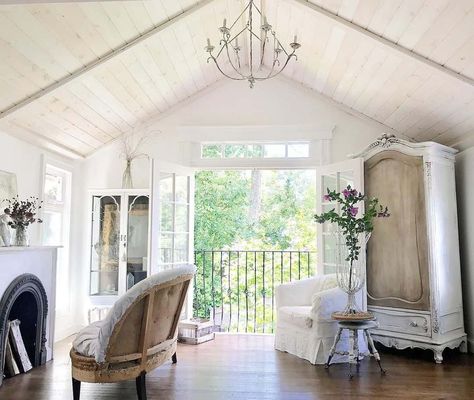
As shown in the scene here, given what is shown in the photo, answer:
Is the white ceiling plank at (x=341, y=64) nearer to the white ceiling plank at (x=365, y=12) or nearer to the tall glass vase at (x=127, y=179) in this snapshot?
the white ceiling plank at (x=365, y=12)

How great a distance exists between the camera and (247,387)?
10.6 feet

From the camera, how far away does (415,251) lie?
4.15 meters

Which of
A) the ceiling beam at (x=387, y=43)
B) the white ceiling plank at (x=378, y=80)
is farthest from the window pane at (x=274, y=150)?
the ceiling beam at (x=387, y=43)

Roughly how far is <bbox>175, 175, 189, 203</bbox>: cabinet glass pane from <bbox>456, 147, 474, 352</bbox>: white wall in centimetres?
301

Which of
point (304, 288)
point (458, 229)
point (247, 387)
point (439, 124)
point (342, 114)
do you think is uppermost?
point (342, 114)

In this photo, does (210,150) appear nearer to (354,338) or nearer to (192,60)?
(192,60)

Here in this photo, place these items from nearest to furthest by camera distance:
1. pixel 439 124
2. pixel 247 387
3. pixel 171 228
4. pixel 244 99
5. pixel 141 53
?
pixel 247 387
pixel 141 53
pixel 439 124
pixel 171 228
pixel 244 99

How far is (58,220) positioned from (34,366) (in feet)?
6.19

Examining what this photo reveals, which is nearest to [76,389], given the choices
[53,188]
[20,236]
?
Result: [20,236]

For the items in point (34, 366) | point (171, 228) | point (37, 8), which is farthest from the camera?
point (171, 228)

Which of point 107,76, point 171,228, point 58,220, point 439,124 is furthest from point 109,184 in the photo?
point 439,124

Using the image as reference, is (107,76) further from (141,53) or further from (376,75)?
(376,75)

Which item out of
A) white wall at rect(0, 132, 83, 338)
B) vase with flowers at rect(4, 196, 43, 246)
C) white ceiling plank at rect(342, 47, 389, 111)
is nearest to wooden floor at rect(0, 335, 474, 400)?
white wall at rect(0, 132, 83, 338)

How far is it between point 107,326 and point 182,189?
8.38ft
